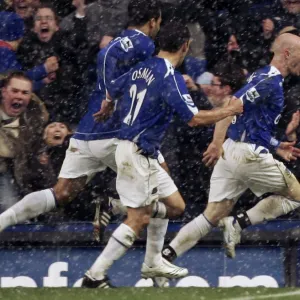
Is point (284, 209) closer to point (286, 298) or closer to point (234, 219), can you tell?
point (234, 219)

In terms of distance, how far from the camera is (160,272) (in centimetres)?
997

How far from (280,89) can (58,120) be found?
1937mm

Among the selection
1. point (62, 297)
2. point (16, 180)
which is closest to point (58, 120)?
point (16, 180)

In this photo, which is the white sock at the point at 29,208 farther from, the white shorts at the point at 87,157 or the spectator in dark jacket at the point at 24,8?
the spectator in dark jacket at the point at 24,8

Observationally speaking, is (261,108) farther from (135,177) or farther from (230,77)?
(135,177)

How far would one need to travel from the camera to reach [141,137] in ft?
31.1

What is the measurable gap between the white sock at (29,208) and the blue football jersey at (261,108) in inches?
62.3

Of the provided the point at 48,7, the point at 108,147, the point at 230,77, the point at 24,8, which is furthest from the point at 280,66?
the point at 24,8

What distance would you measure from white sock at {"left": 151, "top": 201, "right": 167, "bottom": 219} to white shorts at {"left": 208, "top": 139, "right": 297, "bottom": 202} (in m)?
1.04

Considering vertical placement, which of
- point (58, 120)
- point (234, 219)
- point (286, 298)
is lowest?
point (286, 298)

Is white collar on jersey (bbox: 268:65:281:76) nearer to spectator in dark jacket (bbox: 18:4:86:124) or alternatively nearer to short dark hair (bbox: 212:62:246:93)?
short dark hair (bbox: 212:62:246:93)

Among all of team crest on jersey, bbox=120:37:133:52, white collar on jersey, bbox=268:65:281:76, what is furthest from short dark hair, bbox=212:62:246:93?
team crest on jersey, bbox=120:37:133:52

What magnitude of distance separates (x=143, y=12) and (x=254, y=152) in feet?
4.94

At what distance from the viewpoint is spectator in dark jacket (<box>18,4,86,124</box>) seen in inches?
444
